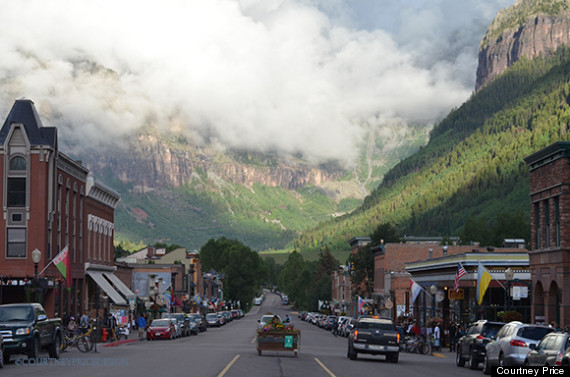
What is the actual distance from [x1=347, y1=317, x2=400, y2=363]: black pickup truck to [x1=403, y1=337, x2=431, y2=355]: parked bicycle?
17.0 m

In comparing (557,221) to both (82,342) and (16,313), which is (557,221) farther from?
(16,313)

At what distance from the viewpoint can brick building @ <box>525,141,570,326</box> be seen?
4859 centimetres

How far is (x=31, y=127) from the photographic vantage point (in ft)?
223

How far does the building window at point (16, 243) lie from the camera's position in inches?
2596

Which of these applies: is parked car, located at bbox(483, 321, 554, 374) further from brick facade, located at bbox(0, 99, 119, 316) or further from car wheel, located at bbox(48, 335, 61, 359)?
brick facade, located at bbox(0, 99, 119, 316)

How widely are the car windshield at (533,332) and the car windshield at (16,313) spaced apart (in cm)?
1949

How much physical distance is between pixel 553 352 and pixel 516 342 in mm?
5603

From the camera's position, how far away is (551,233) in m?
50.9

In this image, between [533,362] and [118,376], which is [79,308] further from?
[533,362]

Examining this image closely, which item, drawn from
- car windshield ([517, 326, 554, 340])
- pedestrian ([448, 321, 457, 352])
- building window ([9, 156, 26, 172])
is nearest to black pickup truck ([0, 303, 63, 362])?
car windshield ([517, 326, 554, 340])

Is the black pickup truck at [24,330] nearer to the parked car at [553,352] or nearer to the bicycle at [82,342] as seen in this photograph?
the bicycle at [82,342]

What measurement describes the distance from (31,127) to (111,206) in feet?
87.8

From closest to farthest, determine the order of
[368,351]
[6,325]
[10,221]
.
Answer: [6,325] < [368,351] < [10,221]

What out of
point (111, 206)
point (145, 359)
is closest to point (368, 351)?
point (145, 359)
